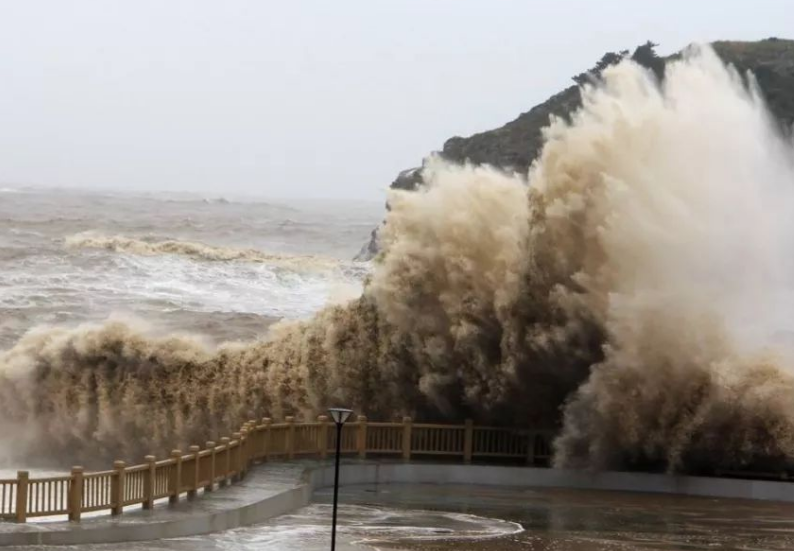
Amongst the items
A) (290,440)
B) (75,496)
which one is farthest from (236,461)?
(75,496)

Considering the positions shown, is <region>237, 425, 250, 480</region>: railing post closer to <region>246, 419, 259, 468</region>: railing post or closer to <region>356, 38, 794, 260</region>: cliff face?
<region>246, 419, 259, 468</region>: railing post

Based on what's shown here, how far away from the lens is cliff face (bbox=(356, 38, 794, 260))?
118625 millimetres

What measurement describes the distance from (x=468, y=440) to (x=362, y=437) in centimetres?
181

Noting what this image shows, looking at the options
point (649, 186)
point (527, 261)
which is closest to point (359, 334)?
point (527, 261)

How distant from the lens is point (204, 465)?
23641 millimetres

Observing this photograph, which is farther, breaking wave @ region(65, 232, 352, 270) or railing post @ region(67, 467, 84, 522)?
breaking wave @ region(65, 232, 352, 270)

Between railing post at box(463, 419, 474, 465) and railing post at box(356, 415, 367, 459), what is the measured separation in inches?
67.0

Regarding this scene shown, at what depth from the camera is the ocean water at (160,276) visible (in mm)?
58906

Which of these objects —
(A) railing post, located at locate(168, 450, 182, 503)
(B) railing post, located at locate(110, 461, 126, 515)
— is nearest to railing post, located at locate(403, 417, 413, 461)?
(A) railing post, located at locate(168, 450, 182, 503)

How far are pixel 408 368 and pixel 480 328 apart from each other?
1861mm

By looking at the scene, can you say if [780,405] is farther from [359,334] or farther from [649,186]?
[359,334]

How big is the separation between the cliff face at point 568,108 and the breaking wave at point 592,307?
79.4 m

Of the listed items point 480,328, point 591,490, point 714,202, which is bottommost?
point 591,490

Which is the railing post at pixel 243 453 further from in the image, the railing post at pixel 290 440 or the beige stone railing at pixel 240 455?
the railing post at pixel 290 440
